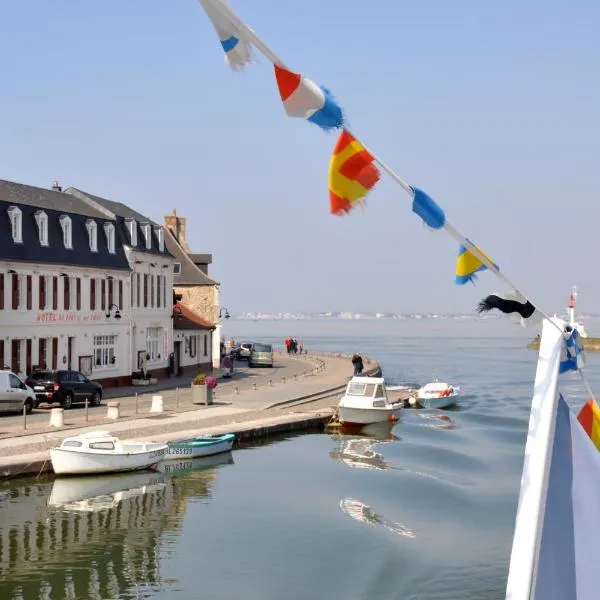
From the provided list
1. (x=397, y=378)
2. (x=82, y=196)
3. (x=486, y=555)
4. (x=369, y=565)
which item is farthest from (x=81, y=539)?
(x=397, y=378)

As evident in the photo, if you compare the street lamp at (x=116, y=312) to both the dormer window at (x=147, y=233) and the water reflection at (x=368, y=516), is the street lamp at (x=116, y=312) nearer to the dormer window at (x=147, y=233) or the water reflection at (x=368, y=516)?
the dormer window at (x=147, y=233)

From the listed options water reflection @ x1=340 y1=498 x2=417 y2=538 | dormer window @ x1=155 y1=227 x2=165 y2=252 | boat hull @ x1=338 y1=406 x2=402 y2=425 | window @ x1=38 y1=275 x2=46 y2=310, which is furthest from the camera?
dormer window @ x1=155 y1=227 x2=165 y2=252

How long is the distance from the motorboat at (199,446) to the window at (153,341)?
76.1ft

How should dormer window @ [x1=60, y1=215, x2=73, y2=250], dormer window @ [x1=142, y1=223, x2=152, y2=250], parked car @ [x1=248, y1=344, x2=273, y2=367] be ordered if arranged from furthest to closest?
parked car @ [x1=248, y1=344, x2=273, y2=367], dormer window @ [x1=142, y1=223, x2=152, y2=250], dormer window @ [x1=60, y1=215, x2=73, y2=250]

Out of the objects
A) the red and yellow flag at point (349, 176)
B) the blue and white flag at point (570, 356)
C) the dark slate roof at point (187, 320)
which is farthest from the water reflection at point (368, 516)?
the dark slate roof at point (187, 320)

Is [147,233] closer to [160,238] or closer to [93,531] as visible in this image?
[160,238]

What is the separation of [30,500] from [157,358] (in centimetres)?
3189

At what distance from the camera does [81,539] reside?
71.2 ft

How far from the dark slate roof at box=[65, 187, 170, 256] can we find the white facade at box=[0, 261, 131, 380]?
102 inches

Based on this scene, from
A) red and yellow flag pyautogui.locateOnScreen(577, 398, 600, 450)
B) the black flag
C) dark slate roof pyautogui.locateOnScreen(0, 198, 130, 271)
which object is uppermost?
dark slate roof pyautogui.locateOnScreen(0, 198, 130, 271)

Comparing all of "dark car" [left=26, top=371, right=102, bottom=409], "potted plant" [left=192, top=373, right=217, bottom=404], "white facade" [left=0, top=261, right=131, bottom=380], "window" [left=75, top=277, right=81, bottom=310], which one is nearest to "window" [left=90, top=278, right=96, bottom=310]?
"white facade" [left=0, top=261, right=131, bottom=380]

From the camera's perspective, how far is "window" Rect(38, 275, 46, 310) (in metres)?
44.7

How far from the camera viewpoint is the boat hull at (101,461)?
27.4 metres

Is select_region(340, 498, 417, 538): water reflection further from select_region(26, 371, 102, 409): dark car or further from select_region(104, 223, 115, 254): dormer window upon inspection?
select_region(104, 223, 115, 254): dormer window
